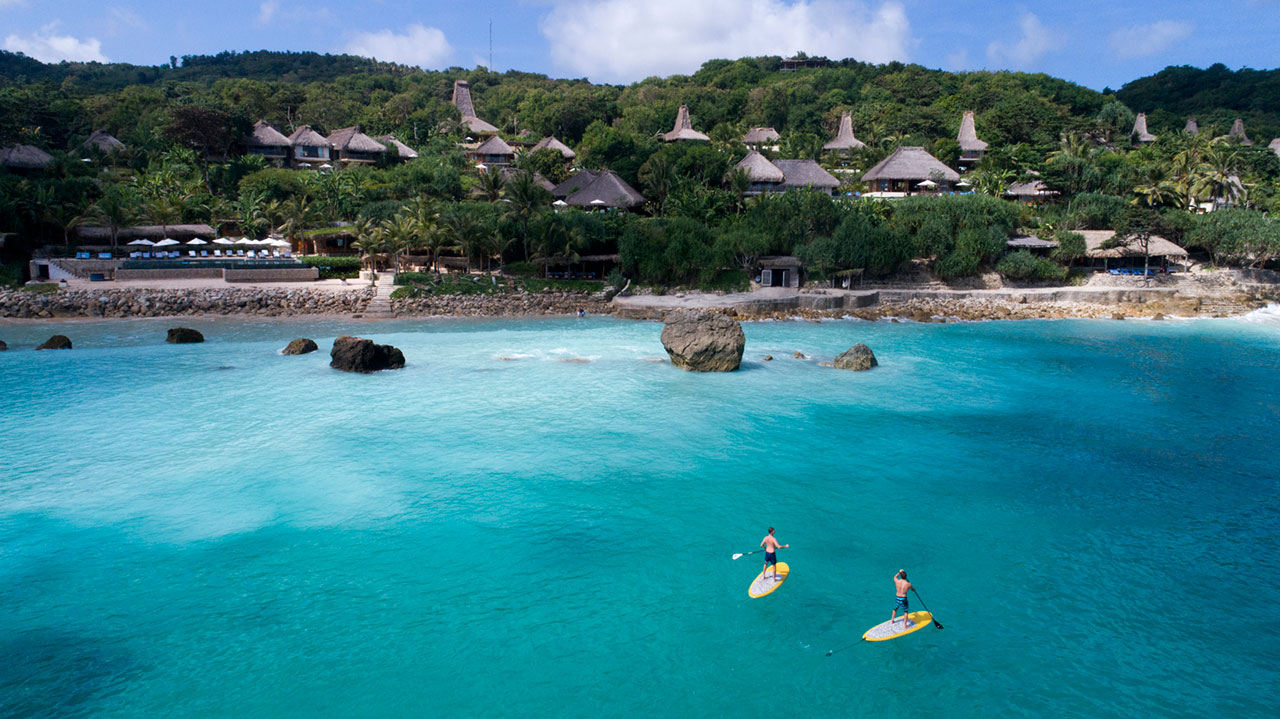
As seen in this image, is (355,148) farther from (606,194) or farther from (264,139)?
(606,194)

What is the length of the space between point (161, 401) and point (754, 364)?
2238 centimetres

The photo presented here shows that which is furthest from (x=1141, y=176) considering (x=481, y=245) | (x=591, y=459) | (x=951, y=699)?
(x=951, y=699)

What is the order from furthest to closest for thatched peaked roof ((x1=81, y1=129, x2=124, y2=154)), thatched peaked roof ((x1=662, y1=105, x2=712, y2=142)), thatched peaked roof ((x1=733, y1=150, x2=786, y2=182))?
thatched peaked roof ((x1=662, y1=105, x2=712, y2=142)) < thatched peaked roof ((x1=81, y1=129, x2=124, y2=154)) < thatched peaked roof ((x1=733, y1=150, x2=786, y2=182))

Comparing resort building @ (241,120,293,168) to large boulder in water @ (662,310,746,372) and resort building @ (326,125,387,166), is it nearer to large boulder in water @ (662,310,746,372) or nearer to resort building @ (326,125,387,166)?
resort building @ (326,125,387,166)

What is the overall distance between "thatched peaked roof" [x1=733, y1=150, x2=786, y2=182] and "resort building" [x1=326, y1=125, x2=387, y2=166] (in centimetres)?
3617

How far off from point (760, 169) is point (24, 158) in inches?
2319

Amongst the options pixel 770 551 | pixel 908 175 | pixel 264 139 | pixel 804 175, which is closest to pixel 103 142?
pixel 264 139

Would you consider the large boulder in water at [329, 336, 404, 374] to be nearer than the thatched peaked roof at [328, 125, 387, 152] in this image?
Yes

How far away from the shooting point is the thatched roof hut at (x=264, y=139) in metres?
72.6

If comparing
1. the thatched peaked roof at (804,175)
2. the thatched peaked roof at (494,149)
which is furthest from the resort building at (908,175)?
the thatched peaked roof at (494,149)

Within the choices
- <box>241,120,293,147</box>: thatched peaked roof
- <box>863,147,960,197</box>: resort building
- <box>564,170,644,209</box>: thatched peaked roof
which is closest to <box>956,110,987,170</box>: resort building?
<box>863,147,960,197</box>: resort building

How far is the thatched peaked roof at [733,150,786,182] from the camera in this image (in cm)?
6612

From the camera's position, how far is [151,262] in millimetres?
46438

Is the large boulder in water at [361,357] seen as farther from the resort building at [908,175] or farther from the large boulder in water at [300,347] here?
the resort building at [908,175]
